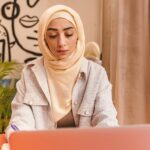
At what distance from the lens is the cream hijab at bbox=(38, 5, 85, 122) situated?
1.23m

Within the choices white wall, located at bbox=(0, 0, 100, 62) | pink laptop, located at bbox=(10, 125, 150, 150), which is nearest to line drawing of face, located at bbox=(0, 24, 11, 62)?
white wall, located at bbox=(0, 0, 100, 62)

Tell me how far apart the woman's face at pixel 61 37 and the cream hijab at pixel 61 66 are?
0.7 inches

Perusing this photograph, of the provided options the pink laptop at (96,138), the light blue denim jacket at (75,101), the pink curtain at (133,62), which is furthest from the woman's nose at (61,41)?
the pink curtain at (133,62)

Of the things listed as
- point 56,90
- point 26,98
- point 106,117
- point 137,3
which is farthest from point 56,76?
point 137,3

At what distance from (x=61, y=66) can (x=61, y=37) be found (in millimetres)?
115

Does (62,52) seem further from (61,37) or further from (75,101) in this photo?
(75,101)

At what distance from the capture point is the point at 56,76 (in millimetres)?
1260

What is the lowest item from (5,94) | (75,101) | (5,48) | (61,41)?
(5,94)

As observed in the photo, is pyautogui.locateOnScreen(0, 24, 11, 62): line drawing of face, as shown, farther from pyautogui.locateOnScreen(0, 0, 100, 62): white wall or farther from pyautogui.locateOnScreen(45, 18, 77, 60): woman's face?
pyautogui.locateOnScreen(45, 18, 77, 60): woman's face

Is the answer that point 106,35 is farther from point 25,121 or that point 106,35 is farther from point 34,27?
point 25,121

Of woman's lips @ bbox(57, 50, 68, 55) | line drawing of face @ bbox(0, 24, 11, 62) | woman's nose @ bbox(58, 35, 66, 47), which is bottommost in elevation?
line drawing of face @ bbox(0, 24, 11, 62)

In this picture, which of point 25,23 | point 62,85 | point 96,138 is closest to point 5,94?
point 25,23

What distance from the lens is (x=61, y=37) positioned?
1.21 meters

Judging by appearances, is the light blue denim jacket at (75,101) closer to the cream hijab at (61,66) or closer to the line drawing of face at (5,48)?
the cream hijab at (61,66)
